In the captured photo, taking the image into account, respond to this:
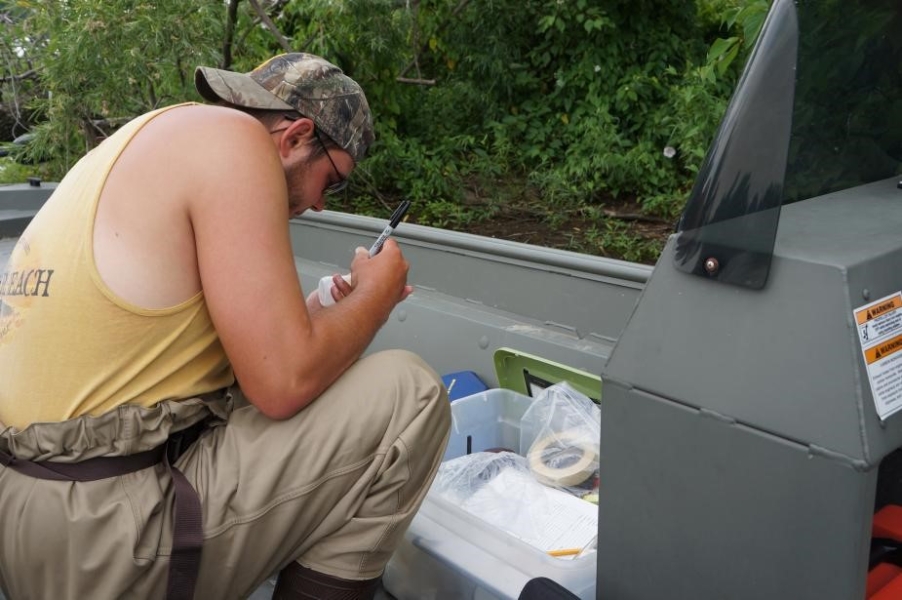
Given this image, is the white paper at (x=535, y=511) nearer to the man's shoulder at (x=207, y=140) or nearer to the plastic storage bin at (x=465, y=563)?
the plastic storage bin at (x=465, y=563)

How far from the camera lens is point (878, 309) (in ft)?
3.21

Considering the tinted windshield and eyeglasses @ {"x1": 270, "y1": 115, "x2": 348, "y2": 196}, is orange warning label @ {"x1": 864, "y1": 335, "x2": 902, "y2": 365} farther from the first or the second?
eyeglasses @ {"x1": 270, "y1": 115, "x2": 348, "y2": 196}

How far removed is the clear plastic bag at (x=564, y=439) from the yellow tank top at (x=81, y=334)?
31.2 inches

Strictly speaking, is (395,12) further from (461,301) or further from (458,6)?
(461,301)

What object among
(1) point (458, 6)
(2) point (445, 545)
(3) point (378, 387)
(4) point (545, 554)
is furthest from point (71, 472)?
(1) point (458, 6)

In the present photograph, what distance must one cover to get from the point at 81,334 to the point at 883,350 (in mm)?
1076

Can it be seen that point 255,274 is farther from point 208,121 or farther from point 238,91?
point 238,91

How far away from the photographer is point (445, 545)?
1.48 meters

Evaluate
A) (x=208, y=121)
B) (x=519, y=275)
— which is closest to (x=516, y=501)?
(x=519, y=275)

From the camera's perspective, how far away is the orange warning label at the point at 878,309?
0.94m

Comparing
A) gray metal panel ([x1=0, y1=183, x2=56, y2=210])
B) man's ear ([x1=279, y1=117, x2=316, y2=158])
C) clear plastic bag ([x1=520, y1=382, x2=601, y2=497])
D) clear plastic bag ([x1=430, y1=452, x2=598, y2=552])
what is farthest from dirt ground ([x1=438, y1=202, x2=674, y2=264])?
man's ear ([x1=279, y1=117, x2=316, y2=158])

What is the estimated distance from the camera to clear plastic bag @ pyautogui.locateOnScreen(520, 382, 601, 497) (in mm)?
1771

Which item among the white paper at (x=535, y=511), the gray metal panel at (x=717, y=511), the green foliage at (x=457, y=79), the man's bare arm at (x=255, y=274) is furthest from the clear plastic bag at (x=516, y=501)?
the green foliage at (x=457, y=79)

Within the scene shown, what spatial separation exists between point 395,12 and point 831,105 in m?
3.67
